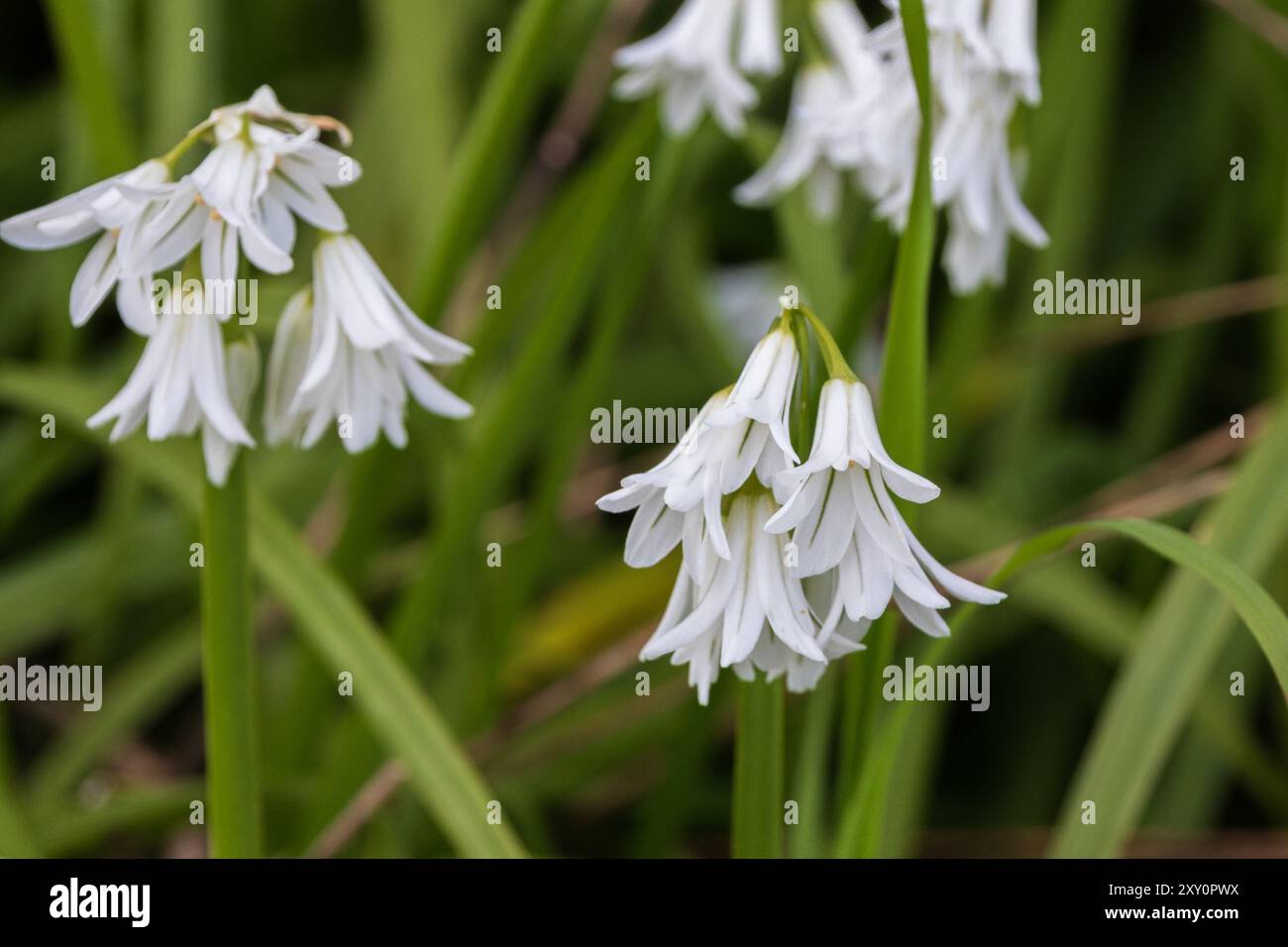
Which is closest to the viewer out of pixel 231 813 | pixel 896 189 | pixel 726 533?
pixel 726 533

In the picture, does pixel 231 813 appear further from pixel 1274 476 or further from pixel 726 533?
pixel 1274 476

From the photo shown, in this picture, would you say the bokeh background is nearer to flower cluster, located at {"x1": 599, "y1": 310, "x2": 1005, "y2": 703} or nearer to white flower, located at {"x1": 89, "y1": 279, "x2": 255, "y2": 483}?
flower cluster, located at {"x1": 599, "y1": 310, "x2": 1005, "y2": 703}

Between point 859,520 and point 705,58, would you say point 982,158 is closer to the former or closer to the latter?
point 705,58

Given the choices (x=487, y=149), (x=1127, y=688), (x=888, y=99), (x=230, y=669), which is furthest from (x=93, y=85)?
(x=1127, y=688)

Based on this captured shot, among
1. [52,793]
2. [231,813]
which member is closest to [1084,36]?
[231,813]

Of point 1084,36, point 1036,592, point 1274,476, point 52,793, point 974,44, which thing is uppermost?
point 1084,36

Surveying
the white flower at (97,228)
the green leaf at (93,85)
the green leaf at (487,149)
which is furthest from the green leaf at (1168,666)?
the green leaf at (93,85)

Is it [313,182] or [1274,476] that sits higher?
[313,182]
